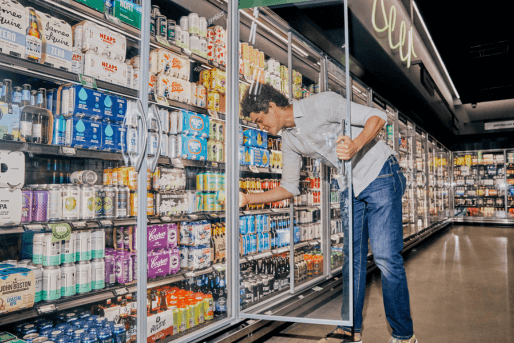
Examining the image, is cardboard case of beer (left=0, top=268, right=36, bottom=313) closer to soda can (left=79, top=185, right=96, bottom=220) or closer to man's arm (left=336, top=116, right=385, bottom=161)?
soda can (left=79, top=185, right=96, bottom=220)

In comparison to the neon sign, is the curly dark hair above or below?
below

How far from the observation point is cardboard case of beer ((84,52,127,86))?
6.84ft

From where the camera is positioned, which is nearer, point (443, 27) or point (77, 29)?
point (77, 29)

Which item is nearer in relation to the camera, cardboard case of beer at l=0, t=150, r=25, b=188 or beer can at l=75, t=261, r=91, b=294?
cardboard case of beer at l=0, t=150, r=25, b=188

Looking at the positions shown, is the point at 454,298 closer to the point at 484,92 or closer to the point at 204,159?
the point at 204,159

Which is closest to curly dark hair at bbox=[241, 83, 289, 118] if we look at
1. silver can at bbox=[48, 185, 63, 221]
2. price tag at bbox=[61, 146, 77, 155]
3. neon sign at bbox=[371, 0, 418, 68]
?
price tag at bbox=[61, 146, 77, 155]

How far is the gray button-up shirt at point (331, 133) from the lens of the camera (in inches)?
88.7

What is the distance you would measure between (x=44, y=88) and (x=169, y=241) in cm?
123

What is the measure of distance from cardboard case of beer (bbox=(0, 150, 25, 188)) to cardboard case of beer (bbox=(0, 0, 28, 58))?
48cm

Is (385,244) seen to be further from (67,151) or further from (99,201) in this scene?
(67,151)

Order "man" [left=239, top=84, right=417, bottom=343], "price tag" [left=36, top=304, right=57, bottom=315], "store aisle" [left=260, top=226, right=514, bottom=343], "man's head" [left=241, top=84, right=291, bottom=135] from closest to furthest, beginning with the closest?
1. "price tag" [left=36, top=304, right=57, bottom=315]
2. "man" [left=239, top=84, right=417, bottom=343]
3. "man's head" [left=241, top=84, right=291, bottom=135]
4. "store aisle" [left=260, top=226, right=514, bottom=343]

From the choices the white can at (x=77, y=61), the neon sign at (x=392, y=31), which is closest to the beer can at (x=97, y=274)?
the white can at (x=77, y=61)

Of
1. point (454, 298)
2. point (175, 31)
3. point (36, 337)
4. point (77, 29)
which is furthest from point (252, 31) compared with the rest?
point (454, 298)

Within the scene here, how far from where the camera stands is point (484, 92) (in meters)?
9.85
